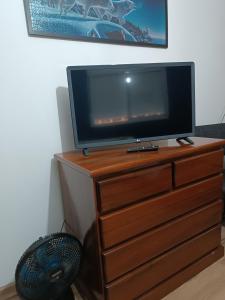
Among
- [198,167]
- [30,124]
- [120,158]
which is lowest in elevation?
[198,167]

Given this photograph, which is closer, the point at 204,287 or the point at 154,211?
the point at 154,211

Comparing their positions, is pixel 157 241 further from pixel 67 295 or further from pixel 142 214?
pixel 67 295

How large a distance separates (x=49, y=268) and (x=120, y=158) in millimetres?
665

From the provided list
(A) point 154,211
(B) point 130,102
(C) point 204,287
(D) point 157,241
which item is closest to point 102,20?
(B) point 130,102

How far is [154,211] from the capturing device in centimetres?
121

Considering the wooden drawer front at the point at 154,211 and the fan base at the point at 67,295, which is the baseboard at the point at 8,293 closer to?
the fan base at the point at 67,295

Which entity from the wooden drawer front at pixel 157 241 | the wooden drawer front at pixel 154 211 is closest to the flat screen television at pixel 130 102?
the wooden drawer front at pixel 154 211

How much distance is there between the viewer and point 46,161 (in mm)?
1465

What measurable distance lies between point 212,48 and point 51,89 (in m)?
1.66

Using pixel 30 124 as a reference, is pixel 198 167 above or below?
below

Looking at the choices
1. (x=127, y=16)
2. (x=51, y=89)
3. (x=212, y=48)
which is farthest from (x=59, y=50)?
(x=212, y=48)

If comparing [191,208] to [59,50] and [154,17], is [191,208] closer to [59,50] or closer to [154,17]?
[59,50]

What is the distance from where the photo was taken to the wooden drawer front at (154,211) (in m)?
1.08

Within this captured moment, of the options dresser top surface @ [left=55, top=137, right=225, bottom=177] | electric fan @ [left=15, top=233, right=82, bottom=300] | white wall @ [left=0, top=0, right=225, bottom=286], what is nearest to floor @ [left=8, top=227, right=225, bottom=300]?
electric fan @ [left=15, top=233, right=82, bottom=300]
